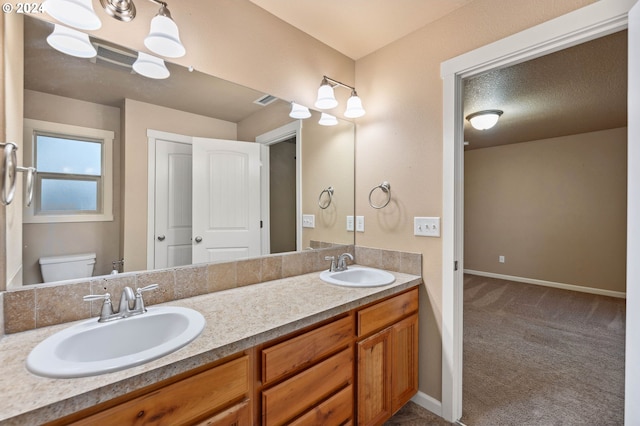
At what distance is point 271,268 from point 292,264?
0.54ft

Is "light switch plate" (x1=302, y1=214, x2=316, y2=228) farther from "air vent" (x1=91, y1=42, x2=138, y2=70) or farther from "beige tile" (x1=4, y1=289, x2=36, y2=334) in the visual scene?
"beige tile" (x1=4, y1=289, x2=36, y2=334)

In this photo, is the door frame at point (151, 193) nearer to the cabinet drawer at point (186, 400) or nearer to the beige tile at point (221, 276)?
the beige tile at point (221, 276)

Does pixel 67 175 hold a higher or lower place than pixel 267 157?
lower

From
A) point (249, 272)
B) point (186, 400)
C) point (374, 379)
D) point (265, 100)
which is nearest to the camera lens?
point (186, 400)

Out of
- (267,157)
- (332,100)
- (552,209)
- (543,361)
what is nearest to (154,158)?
(267,157)

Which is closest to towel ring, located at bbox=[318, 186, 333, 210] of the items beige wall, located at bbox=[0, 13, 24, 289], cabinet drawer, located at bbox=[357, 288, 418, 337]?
cabinet drawer, located at bbox=[357, 288, 418, 337]

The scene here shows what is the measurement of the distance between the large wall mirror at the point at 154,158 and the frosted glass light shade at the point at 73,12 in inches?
3.0

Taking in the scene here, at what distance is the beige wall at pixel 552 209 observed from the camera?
13.4 ft

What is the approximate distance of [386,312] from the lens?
5.09ft

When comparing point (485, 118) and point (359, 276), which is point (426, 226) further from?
point (485, 118)

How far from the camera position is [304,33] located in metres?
1.89

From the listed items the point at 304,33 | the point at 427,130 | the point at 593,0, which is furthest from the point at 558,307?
the point at 304,33

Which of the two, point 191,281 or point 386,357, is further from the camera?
point 386,357

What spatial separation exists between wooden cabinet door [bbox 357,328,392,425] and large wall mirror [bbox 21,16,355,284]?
763 millimetres
